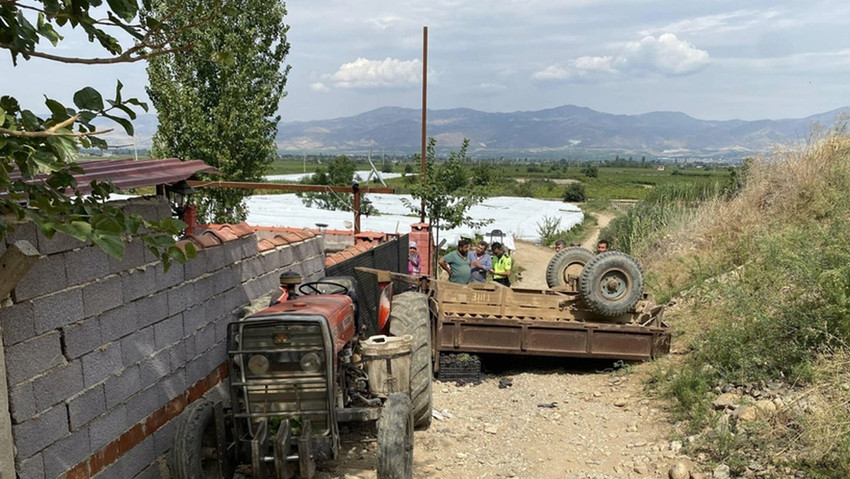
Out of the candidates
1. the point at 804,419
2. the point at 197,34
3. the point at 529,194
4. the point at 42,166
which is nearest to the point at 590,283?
the point at 804,419

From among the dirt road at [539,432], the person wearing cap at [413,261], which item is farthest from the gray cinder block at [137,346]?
the person wearing cap at [413,261]

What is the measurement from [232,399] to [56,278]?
1.46 m

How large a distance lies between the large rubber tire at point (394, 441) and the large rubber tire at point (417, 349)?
2.90 feet

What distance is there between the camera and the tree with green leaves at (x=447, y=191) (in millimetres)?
13336

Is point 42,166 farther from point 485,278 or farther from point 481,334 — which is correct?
point 485,278

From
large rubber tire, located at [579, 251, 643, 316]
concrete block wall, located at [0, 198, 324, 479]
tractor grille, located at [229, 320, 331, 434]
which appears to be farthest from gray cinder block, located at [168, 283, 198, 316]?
large rubber tire, located at [579, 251, 643, 316]

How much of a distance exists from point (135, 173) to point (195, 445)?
2298 mm

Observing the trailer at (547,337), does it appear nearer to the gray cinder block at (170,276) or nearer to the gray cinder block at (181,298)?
the gray cinder block at (181,298)

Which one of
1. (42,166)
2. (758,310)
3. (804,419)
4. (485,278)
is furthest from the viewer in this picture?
(485,278)

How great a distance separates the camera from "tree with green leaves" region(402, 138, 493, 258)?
1334cm

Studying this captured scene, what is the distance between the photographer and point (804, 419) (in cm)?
477

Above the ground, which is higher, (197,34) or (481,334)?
(197,34)

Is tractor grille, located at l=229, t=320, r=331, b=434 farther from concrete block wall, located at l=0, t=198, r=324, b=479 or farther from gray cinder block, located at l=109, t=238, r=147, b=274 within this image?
gray cinder block, located at l=109, t=238, r=147, b=274

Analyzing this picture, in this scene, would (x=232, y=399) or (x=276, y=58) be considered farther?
(x=276, y=58)
